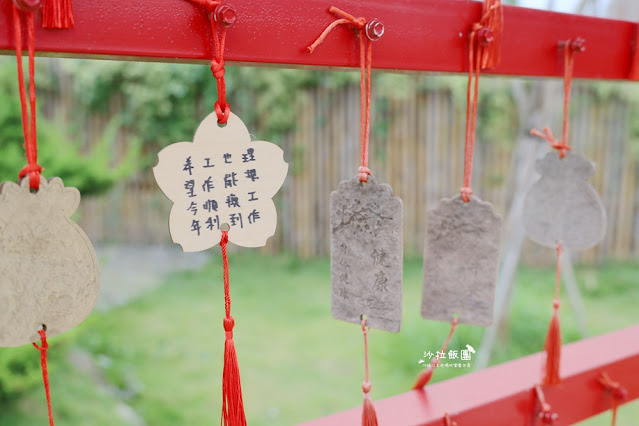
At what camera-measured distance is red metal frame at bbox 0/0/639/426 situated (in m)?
0.46

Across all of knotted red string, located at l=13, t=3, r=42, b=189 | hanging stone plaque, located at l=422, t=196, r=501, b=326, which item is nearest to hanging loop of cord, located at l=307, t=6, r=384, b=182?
hanging stone plaque, located at l=422, t=196, r=501, b=326

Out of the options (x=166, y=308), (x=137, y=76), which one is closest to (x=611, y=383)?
(x=166, y=308)

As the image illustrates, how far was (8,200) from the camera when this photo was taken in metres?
0.41

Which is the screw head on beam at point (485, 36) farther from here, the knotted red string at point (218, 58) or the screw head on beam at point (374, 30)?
the knotted red string at point (218, 58)

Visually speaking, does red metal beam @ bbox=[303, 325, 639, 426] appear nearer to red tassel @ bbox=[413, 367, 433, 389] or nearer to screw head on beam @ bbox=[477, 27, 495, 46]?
red tassel @ bbox=[413, 367, 433, 389]

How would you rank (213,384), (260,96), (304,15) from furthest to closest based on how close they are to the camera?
(260,96) < (213,384) < (304,15)

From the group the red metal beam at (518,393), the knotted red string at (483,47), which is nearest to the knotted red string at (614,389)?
the red metal beam at (518,393)

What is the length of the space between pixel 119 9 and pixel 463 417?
59 centimetres

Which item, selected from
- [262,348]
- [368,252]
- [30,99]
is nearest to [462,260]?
[368,252]

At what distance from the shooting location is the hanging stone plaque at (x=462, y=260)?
0.61 meters

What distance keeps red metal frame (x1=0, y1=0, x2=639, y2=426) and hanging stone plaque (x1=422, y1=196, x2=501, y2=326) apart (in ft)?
0.42

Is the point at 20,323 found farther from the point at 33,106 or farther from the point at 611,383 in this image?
the point at 611,383

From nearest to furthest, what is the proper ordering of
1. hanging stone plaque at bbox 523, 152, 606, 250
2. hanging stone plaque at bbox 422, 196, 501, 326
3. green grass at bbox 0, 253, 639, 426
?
1. hanging stone plaque at bbox 422, 196, 501, 326
2. hanging stone plaque at bbox 523, 152, 606, 250
3. green grass at bbox 0, 253, 639, 426

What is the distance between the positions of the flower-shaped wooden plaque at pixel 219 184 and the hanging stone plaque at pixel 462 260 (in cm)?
22
